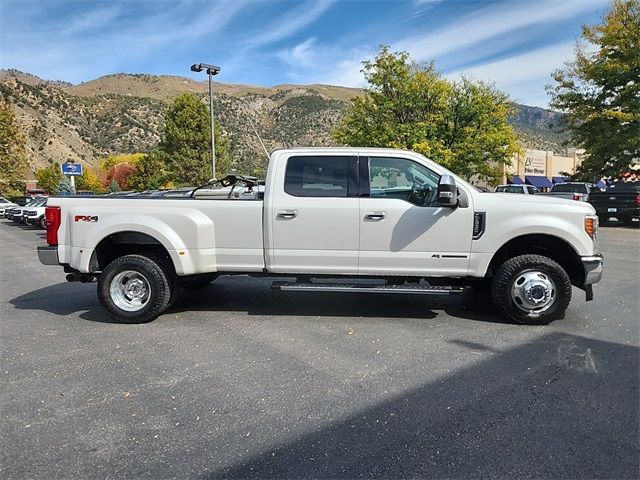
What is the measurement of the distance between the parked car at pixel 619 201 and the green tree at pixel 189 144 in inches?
1045

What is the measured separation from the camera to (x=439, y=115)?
80.1 ft

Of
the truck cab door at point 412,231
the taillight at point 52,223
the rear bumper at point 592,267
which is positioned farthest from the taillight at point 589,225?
the taillight at point 52,223

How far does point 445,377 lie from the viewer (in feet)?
13.0

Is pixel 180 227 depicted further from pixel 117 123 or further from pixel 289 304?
pixel 117 123

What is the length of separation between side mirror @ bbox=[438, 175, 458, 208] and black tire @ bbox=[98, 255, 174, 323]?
3.31 meters

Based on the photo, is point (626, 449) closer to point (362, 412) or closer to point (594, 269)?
point (362, 412)

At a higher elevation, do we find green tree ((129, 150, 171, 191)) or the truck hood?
green tree ((129, 150, 171, 191))

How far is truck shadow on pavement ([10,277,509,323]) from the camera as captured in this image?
5945 mm

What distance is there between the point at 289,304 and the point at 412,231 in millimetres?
2082

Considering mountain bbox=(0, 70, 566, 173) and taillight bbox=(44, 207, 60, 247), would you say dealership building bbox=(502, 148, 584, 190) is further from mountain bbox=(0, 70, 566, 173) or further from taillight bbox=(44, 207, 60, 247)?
taillight bbox=(44, 207, 60, 247)

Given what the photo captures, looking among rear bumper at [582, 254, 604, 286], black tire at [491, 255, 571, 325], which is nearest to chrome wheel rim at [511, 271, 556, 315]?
black tire at [491, 255, 571, 325]

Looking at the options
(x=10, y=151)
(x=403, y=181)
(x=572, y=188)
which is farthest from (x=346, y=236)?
(x=10, y=151)

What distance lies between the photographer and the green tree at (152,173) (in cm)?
3794

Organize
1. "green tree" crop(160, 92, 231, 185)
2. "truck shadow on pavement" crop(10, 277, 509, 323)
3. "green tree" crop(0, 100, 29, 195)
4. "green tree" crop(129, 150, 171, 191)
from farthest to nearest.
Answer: "green tree" crop(0, 100, 29, 195) → "green tree" crop(129, 150, 171, 191) → "green tree" crop(160, 92, 231, 185) → "truck shadow on pavement" crop(10, 277, 509, 323)
